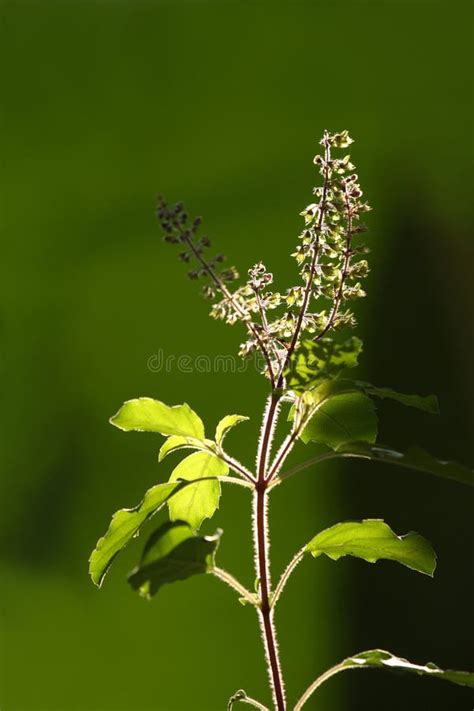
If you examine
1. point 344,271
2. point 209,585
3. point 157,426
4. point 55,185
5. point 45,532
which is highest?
point 55,185

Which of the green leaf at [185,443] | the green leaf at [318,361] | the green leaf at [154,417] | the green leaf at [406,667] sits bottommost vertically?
the green leaf at [406,667]

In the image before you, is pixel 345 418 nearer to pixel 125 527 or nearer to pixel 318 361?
pixel 318 361

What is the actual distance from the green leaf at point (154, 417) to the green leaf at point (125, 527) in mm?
60

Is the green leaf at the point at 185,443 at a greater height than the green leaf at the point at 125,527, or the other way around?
the green leaf at the point at 185,443

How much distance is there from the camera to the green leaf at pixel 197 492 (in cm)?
83

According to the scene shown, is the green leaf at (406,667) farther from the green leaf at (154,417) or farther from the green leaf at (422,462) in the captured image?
the green leaf at (154,417)

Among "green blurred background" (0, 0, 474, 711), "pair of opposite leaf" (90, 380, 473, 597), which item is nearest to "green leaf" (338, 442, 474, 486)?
"pair of opposite leaf" (90, 380, 473, 597)

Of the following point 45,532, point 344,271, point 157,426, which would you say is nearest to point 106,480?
point 45,532

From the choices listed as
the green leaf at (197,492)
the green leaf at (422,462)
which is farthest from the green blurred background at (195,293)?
the green leaf at (422,462)

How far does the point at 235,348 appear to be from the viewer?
163cm

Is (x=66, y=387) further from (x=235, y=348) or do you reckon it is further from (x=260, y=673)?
(x=260, y=673)

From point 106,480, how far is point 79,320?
37 cm

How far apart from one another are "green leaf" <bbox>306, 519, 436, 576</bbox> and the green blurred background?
0.82m

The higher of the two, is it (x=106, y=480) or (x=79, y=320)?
(x=79, y=320)
